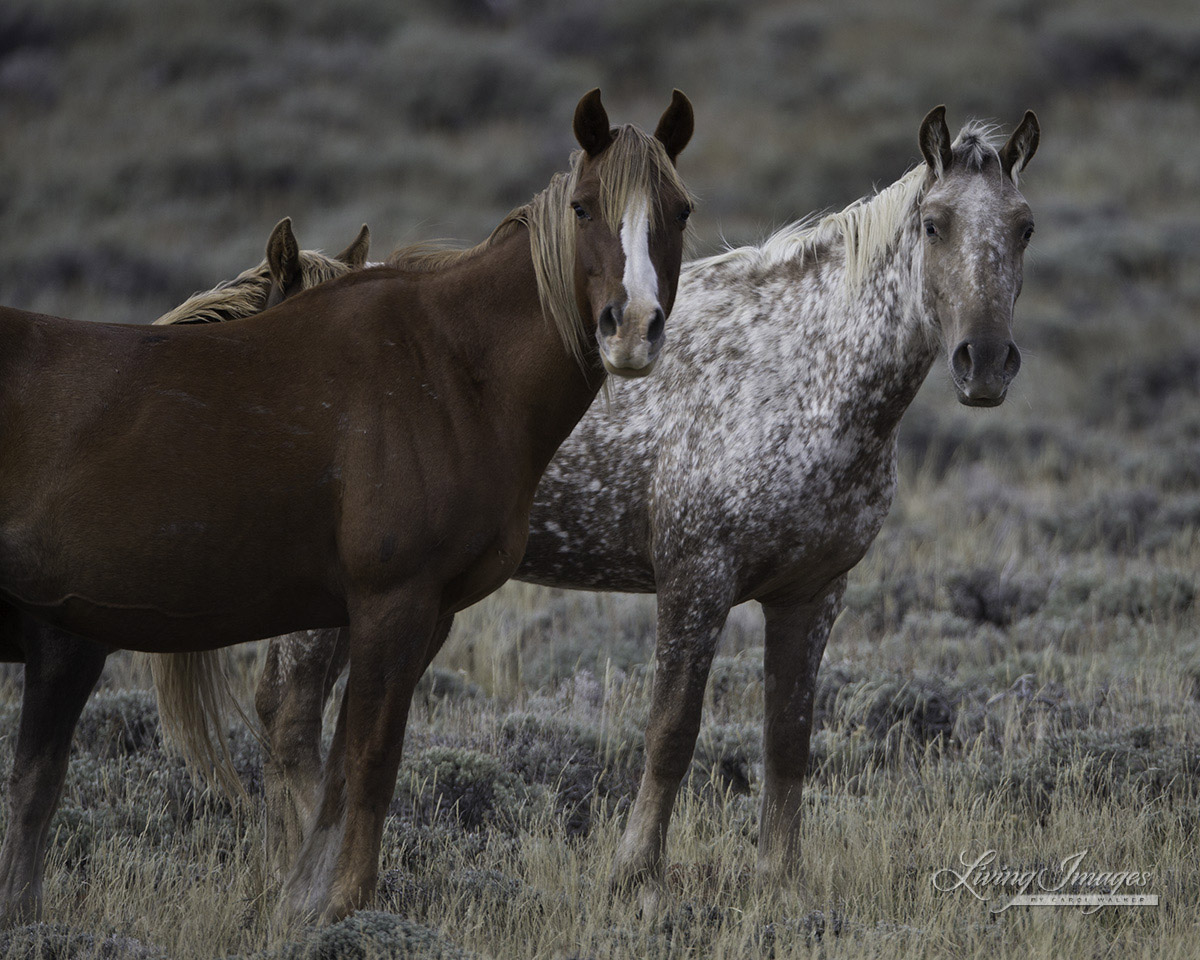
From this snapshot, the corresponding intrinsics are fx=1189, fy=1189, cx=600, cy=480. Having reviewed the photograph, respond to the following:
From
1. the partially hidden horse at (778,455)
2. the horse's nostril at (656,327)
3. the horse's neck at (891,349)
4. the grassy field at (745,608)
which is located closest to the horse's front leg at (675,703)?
the partially hidden horse at (778,455)

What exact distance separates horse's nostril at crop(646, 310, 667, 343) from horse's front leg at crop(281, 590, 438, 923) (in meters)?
0.86

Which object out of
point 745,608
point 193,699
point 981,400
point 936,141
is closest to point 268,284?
point 193,699

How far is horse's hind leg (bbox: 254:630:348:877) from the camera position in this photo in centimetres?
431

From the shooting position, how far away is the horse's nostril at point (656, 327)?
2.87 meters

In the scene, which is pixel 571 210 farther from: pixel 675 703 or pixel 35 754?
pixel 35 754

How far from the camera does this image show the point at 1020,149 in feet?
13.6

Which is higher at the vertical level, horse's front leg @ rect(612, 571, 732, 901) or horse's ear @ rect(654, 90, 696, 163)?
horse's ear @ rect(654, 90, 696, 163)

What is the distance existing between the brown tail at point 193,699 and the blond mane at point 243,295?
115 cm

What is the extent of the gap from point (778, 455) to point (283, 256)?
1874mm

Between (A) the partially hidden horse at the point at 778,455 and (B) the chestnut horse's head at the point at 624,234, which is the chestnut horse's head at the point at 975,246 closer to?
(A) the partially hidden horse at the point at 778,455

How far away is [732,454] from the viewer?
4184 mm

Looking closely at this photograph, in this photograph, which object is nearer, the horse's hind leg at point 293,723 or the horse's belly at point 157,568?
the horse's belly at point 157,568

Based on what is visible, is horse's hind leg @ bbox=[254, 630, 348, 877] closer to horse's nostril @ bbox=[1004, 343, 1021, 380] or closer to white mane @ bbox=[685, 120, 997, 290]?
white mane @ bbox=[685, 120, 997, 290]

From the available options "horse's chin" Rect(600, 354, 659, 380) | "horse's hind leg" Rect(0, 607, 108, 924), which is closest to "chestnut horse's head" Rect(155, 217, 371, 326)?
"horse's hind leg" Rect(0, 607, 108, 924)
